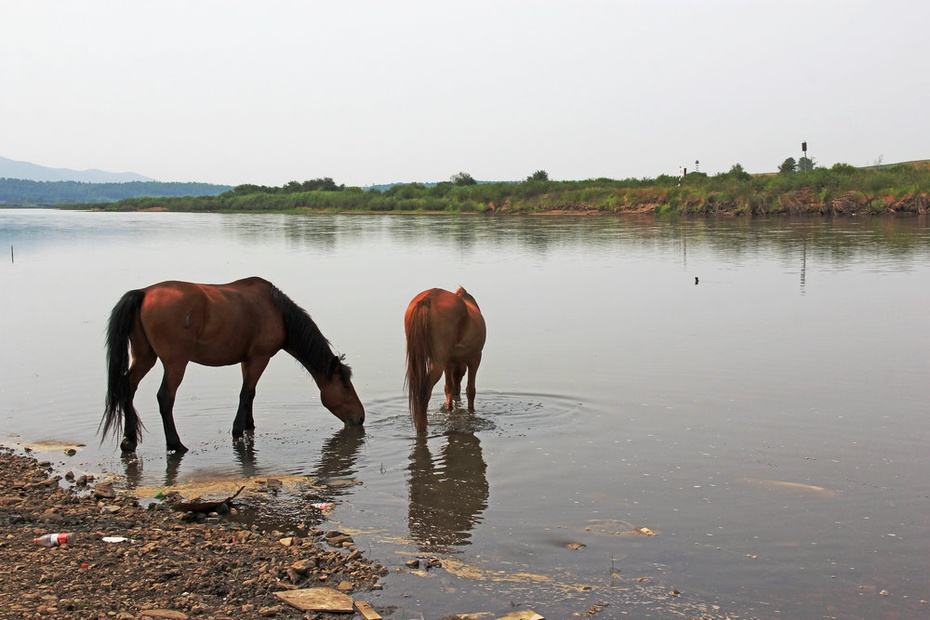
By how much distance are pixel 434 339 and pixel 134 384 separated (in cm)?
257

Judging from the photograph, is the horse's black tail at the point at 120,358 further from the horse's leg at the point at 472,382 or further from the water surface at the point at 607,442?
the horse's leg at the point at 472,382

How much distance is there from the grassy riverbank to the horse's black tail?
4703 centimetres

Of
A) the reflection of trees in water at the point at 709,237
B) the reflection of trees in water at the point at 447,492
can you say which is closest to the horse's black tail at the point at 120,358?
the reflection of trees in water at the point at 447,492

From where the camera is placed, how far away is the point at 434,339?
7.98 metres

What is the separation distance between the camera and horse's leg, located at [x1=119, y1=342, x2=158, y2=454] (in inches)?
290

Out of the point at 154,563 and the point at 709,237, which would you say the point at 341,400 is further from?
the point at 709,237

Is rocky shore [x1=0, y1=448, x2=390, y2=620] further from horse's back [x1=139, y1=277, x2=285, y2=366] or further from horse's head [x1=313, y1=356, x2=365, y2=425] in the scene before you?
horse's head [x1=313, y1=356, x2=365, y2=425]

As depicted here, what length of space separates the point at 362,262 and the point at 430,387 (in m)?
18.8

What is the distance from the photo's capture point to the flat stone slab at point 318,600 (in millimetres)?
4156

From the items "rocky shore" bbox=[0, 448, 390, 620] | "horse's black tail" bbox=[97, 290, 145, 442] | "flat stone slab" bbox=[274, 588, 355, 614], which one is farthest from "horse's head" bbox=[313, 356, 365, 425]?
"flat stone slab" bbox=[274, 588, 355, 614]

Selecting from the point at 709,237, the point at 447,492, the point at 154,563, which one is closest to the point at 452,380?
the point at 447,492

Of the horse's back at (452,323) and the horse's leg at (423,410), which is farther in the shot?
the horse's back at (452,323)

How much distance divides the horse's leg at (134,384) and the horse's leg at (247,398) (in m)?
0.81

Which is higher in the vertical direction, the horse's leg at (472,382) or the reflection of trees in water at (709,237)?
the reflection of trees in water at (709,237)
